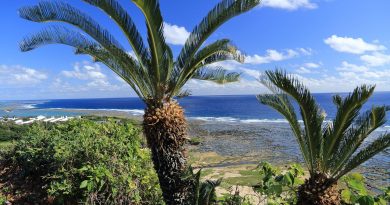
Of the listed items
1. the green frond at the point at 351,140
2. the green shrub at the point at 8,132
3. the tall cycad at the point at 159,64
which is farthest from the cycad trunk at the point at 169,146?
the green shrub at the point at 8,132

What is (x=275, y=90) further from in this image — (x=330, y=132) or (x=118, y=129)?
(x=118, y=129)

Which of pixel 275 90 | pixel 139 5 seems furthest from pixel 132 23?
pixel 275 90

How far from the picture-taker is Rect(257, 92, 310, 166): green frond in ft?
21.3

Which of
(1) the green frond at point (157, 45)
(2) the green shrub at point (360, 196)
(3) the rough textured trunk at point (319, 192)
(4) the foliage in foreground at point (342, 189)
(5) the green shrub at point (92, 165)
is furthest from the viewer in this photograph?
(5) the green shrub at point (92, 165)

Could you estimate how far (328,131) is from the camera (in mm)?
6766

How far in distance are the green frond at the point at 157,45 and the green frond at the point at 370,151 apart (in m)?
3.53

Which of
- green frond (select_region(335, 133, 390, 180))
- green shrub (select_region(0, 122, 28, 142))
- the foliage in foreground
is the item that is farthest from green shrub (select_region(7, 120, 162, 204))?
green shrub (select_region(0, 122, 28, 142))

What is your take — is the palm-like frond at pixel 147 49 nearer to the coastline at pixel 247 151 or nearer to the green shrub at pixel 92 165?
the green shrub at pixel 92 165

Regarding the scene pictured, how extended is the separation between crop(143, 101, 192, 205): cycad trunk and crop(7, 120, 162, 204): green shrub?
919mm

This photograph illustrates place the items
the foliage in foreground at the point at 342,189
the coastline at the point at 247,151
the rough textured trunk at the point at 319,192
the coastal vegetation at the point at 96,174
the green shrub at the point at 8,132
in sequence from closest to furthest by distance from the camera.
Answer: the foliage in foreground at the point at 342,189 → the rough textured trunk at the point at 319,192 → the coastal vegetation at the point at 96,174 → the green shrub at the point at 8,132 → the coastline at the point at 247,151

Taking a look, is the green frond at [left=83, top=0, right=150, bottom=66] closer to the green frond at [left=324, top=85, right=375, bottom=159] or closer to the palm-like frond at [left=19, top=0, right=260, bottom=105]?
the palm-like frond at [left=19, top=0, right=260, bottom=105]

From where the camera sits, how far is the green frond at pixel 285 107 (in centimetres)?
649

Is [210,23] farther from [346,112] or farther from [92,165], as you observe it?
[92,165]

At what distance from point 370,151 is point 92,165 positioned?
5501 mm
